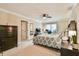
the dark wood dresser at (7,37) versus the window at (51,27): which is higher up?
the window at (51,27)

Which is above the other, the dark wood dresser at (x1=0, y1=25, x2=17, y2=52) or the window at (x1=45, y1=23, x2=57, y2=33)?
the window at (x1=45, y1=23, x2=57, y2=33)

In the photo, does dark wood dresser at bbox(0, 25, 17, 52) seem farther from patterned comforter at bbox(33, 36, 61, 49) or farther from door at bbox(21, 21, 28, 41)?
patterned comforter at bbox(33, 36, 61, 49)

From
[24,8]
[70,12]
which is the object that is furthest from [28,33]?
[70,12]

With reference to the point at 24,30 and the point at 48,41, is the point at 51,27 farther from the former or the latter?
the point at 48,41

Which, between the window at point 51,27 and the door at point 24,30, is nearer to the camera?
the window at point 51,27

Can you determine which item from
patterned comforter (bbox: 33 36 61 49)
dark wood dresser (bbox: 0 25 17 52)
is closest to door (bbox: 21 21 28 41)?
dark wood dresser (bbox: 0 25 17 52)

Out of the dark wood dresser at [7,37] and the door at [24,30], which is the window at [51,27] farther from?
the dark wood dresser at [7,37]

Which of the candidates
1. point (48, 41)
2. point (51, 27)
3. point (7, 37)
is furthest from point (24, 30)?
point (48, 41)

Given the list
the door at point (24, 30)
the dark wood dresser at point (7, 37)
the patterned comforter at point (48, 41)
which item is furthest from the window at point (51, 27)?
the patterned comforter at point (48, 41)

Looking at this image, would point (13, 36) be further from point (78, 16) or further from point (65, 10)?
point (78, 16)

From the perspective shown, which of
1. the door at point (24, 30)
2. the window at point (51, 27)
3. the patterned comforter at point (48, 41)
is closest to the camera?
the window at point (51, 27)

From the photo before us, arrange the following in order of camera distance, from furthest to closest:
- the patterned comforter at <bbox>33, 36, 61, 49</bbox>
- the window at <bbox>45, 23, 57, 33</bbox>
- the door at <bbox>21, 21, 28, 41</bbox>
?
the patterned comforter at <bbox>33, 36, 61, 49</bbox> < the door at <bbox>21, 21, 28, 41</bbox> < the window at <bbox>45, 23, 57, 33</bbox>

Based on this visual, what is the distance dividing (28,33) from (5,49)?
0.83m

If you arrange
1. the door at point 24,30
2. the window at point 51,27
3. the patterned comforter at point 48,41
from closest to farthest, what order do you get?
the window at point 51,27 < the door at point 24,30 < the patterned comforter at point 48,41
